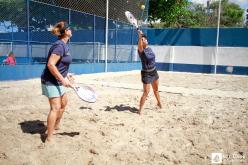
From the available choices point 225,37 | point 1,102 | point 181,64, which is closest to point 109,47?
point 181,64

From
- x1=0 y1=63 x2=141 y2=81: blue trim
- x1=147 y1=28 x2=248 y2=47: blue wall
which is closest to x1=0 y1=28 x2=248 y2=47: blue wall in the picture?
x1=147 y1=28 x2=248 y2=47: blue wall

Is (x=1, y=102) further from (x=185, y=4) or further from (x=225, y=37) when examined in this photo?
(x=185, y=4)

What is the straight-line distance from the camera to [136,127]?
5.86 m

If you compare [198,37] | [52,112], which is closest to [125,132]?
[52,112]

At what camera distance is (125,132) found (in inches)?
216

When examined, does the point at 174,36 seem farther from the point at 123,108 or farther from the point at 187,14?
the point at 123,108

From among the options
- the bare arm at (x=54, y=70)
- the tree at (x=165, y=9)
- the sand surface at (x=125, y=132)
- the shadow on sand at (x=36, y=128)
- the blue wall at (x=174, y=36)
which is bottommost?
the sand surface at (x=125, y=132)

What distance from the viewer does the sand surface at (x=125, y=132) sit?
4.29 m

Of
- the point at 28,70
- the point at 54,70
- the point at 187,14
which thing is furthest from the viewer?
the point at 187,14

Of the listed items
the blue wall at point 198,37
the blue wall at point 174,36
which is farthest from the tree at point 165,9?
the blue wall at point 174,36

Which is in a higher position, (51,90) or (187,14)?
(187,14)

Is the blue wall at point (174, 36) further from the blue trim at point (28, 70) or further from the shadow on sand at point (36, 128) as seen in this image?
the shadow on sand at point (36, 128)

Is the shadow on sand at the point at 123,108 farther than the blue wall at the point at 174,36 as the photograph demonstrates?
No

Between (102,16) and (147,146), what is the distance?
53.9ft
